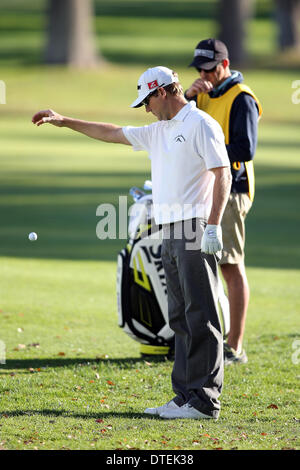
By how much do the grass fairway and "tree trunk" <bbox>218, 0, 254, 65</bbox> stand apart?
20.1 m

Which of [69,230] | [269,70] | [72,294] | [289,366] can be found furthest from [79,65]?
[289,366]

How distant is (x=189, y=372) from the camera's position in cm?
606

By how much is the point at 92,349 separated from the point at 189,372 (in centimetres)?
211

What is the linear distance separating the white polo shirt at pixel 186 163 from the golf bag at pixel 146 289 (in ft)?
4.98

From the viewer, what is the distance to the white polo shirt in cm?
579

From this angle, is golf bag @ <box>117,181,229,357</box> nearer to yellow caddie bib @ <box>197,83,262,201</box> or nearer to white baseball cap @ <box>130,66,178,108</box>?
yellow caddie bib @ <box>197,83,262,201</box>

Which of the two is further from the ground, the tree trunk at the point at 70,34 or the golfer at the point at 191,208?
the tree trunk at the point at 70,34

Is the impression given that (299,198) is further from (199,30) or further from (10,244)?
(199,30)

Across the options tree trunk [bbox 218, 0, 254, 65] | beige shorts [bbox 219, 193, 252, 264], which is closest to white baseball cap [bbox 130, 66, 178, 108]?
beige shorts [bbox 219, 193, 252, 264]

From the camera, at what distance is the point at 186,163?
19.3ft

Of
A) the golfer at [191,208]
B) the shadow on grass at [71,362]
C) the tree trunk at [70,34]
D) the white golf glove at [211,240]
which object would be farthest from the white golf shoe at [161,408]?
the tree trunk at [70,34]

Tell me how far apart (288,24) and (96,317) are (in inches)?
1911

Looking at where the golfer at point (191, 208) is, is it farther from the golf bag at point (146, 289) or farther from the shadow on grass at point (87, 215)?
the shadow on grass at point (87, 215)

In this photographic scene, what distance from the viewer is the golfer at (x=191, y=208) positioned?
5.80 m
